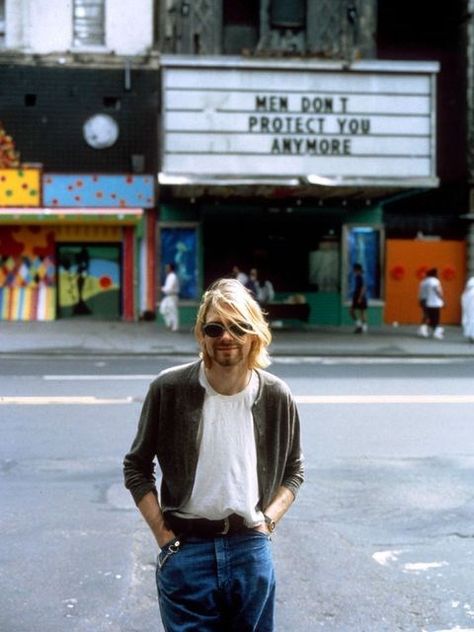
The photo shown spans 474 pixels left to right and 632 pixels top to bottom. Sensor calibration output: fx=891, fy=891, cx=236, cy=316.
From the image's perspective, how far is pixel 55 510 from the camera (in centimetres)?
652

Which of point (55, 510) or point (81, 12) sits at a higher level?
point (81, 12)

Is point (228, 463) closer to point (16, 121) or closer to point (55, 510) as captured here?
point (55, 510)

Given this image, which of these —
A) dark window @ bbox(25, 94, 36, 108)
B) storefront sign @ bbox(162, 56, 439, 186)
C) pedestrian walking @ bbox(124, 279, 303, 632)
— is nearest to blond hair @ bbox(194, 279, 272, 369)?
pedestrian walking @ bbox(124, 279, 303, 632)

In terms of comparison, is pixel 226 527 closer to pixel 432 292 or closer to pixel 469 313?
pixel 469 313

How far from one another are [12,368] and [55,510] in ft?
29.2

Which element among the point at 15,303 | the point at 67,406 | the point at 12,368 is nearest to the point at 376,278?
the point at 15,303

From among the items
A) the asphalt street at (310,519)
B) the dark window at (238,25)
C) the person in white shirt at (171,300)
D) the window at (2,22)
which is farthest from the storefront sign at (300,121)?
the asphalt street at (310,519)

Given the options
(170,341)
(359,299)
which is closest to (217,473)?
(170,341)

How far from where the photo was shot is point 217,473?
2932 millimetres

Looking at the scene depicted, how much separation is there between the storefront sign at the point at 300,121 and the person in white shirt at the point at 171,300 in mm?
3089

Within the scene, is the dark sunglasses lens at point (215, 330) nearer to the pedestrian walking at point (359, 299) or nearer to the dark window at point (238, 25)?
the pedestrian walking at point (359, 299)

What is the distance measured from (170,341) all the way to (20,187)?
23.6ft

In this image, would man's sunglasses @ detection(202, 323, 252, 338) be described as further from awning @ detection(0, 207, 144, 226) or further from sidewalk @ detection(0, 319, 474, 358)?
awning @ detection(0, 207, 144, 226)

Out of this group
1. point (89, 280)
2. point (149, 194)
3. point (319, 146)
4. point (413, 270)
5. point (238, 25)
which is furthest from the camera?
point (413, 270)
